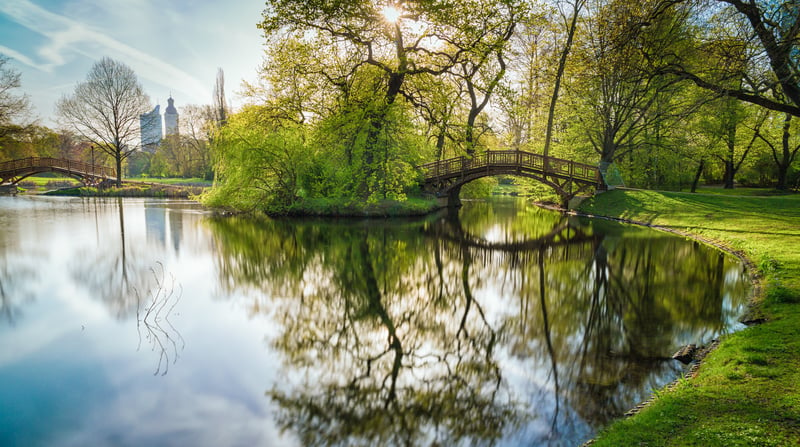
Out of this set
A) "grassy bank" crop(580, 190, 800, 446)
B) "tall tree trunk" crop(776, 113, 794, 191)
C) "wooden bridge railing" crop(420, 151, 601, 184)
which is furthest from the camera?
"tall tree trunk" crop(776, 113, 794, 191)

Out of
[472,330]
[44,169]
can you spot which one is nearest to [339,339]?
[472,330]

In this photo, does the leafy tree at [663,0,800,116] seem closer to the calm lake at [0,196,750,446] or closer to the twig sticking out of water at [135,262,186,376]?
the calm lake at [0,196,750,446]

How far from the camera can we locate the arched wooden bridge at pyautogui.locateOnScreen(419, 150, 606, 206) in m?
25.5

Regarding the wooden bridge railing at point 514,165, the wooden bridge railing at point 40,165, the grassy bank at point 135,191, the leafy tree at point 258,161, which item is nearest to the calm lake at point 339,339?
the leafy tree at point 258,161

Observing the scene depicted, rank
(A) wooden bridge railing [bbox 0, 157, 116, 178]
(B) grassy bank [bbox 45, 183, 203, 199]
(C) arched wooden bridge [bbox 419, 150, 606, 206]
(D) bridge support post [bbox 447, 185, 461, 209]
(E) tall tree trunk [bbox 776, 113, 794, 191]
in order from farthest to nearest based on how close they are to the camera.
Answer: (A) wooden bridge railing [bbox 0, 157, 116, 178]
(B) grassy bank [bbox 45, 183, 203, 199]
(D) bridge support post [bbox 447, 185, 461, 209]
(E) tall tree trunk [bbox 776, 113, 794, 191]
(C) arched wooden bridge [bbox 419, 150, 606, 206]

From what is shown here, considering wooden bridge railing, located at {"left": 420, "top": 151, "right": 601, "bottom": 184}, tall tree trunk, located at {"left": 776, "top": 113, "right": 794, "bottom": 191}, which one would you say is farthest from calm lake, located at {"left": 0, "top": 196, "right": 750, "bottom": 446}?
tall tree trunk, located at {"left": 776, "top": 113, "right": 794, "bottom": 191}

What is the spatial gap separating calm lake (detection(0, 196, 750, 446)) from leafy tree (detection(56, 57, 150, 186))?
3368 cm

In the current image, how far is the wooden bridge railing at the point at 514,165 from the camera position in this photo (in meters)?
25.4

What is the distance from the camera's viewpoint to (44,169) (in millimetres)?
38188

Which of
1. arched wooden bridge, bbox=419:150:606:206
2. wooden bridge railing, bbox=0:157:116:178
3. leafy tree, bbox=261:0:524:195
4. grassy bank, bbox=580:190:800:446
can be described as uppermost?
leafy tree, bbox=261:0:524:195

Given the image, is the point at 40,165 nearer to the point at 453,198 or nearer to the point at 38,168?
the point at 38,168

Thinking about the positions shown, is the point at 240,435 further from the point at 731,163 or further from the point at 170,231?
the point at 731,163

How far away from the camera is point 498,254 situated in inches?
572

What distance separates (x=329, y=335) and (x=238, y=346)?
1410mm
